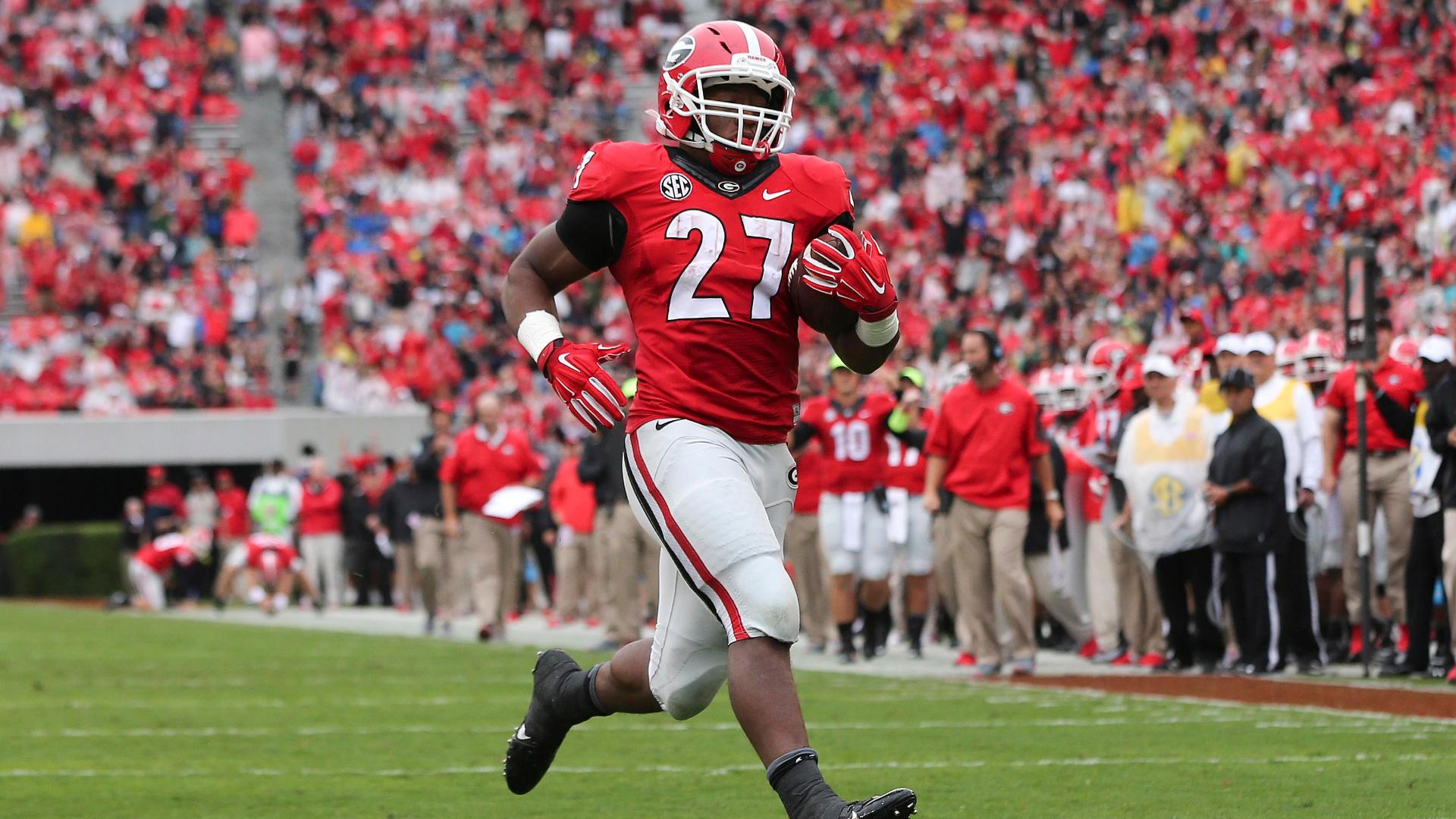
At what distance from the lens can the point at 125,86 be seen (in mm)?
31016

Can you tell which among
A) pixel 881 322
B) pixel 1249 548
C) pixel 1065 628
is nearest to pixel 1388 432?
pixel 1249 548

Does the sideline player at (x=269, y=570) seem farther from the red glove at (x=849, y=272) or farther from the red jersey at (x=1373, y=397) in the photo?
the red glove at (x=849, y=272)

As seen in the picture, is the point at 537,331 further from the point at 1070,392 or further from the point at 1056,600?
the point at 1070,392

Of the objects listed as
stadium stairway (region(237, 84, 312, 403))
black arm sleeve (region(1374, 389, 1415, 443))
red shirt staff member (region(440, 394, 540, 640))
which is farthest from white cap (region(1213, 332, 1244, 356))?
stadium stairway (region(237, 84, 312, 403))

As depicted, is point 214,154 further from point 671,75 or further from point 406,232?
point 671,75

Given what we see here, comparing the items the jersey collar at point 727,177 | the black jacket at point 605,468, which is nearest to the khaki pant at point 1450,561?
the black jacket at point 605,468

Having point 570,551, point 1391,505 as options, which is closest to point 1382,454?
point 1391,505

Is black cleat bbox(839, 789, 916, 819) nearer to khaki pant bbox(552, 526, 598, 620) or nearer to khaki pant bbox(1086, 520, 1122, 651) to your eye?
khaki pant bbox(1086, 520, 1122, 651)

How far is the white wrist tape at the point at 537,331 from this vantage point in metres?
5.12

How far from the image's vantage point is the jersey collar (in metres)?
5.10

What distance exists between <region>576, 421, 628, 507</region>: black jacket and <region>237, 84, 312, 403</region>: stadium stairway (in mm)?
13740

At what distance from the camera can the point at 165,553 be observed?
2147 centimetres

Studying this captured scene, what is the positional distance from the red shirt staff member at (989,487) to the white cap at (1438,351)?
213 cm

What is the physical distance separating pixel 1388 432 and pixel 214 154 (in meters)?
23.0
